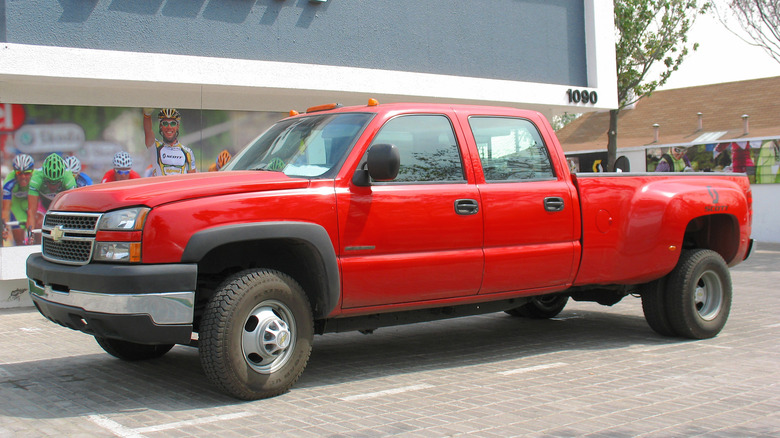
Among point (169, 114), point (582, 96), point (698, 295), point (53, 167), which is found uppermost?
point (582, 96)

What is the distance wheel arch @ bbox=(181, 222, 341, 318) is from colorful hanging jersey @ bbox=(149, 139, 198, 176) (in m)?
6.58

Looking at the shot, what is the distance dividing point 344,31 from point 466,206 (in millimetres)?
7696

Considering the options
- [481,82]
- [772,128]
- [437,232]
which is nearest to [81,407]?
[437,232]

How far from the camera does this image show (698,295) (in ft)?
24.9

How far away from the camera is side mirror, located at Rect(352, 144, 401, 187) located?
17.8 feet

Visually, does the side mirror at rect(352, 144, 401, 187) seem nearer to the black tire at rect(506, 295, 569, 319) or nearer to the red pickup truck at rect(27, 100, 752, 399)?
the red pickup truck at rect(27, 100, 752, 399)

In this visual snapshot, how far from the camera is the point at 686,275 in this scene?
7.32 metres

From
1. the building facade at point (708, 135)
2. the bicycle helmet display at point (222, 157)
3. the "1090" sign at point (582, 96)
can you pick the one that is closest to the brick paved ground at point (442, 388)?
the bicycle helmet display at point (222, 157)

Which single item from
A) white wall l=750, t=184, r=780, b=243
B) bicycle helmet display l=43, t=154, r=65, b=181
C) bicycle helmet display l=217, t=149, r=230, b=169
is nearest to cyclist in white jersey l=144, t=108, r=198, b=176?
bicycle helmet display l=217, t=149, r=230, b=169

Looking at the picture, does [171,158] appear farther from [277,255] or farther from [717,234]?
[717,234]

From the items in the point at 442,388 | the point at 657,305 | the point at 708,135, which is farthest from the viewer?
the point at 708,135

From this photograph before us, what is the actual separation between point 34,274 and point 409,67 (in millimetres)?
9241

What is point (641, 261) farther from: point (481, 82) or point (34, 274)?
point (481, 82)

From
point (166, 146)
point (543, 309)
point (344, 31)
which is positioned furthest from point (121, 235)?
point (344, 31)
